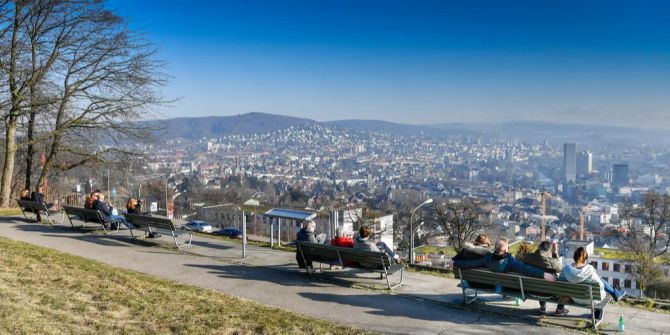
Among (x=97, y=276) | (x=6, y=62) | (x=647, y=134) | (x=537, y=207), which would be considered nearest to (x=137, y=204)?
(x=97, y=276)

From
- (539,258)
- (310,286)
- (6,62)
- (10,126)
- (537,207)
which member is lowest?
(537,207)

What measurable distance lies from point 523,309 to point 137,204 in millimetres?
9052

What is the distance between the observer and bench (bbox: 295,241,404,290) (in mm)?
Answer: 7957

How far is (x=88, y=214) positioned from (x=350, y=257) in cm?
745

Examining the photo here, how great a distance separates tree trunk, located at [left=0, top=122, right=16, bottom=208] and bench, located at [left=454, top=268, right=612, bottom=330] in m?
15.4

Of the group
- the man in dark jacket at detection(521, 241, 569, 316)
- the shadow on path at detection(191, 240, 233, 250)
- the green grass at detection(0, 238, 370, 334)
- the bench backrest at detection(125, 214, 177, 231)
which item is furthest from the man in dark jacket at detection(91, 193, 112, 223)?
the man in dark jacket at detection(521, 241, 569, 316)

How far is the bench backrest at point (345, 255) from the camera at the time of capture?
795cm

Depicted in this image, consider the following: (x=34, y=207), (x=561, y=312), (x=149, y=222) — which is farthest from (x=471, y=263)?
(x=34, y=207)

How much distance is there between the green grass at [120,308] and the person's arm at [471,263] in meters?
2.22

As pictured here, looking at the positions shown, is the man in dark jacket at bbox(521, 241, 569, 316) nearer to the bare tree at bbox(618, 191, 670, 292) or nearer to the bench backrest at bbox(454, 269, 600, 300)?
the bench backrest at bbox(454, 269, 600, 300)

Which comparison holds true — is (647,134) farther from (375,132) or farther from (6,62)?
(6,62)

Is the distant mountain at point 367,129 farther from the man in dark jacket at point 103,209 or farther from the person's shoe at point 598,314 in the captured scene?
the person's shoe at point 598,314

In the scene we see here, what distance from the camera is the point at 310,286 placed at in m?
8.14

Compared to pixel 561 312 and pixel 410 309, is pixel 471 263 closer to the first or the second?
pixel 410 309
